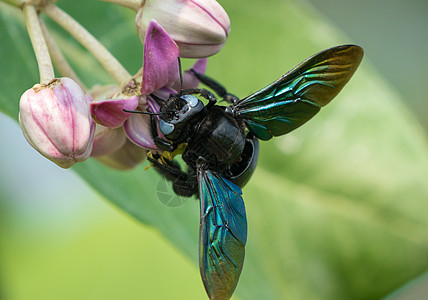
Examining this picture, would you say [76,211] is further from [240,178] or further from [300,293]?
[240,178]

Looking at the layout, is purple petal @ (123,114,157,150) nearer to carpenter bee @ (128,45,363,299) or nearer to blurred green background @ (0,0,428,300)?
carpenter bee @ (128,45,363,299)

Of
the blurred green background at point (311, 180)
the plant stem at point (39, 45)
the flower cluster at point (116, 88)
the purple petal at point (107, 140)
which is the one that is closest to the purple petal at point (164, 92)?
the flower cluster at point (116, 88)

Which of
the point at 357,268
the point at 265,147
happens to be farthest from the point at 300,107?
the point at 357,268

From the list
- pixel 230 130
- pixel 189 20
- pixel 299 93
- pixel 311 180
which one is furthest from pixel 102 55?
pixel 311 180

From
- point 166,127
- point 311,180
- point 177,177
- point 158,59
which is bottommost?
point 311,180

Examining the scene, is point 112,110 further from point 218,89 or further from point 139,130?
point 218,89

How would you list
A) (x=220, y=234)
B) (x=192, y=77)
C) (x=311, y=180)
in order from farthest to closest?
(x=311, y=180) → (x=192, y=77) → (x=220, y=234)

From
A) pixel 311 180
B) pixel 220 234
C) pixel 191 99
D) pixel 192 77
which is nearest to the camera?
pixel 220 234

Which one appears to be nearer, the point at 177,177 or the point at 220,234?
the point at 220,234
